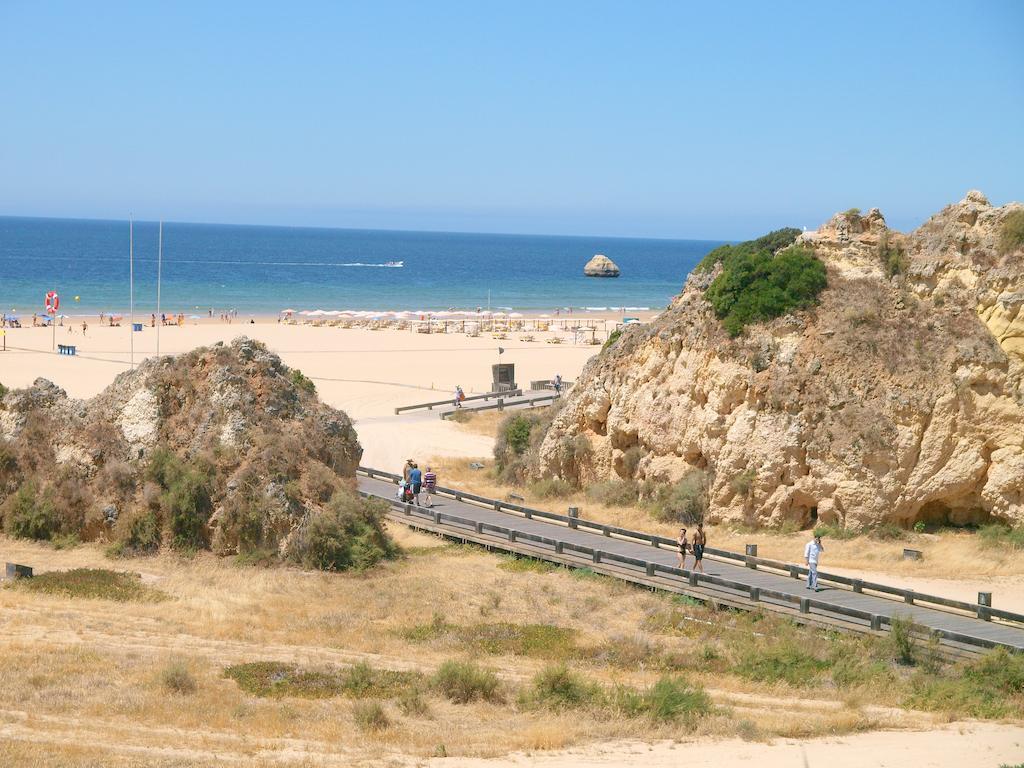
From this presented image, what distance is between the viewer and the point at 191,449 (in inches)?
1044

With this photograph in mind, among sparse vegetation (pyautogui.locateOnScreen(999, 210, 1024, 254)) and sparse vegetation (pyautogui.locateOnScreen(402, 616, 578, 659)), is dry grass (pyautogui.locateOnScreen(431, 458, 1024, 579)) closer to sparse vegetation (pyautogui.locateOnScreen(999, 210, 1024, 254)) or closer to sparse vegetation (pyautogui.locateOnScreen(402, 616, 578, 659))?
sparse vegetation (pyautogui.locateOnScreen(999, 210, 1024, 254))

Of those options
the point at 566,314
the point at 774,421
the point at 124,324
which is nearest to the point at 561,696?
the point at 774,421

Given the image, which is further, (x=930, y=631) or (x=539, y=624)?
(x=539, y=624)

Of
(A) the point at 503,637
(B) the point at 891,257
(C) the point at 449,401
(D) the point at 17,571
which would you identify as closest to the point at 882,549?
(B) the point at 891,257


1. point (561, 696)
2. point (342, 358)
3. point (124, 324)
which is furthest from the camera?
point (124, 324)

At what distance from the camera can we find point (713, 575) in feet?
79.0

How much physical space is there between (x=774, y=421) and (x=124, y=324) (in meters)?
64.7

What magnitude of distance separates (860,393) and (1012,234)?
589 centimetres

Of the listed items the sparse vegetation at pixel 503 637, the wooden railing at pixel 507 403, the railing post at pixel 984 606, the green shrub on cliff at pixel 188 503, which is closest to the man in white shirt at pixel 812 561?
the railing post at pixel 984 606

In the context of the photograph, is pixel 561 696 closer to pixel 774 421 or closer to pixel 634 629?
pixel 634 629

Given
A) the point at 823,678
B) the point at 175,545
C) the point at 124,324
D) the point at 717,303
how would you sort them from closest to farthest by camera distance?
the point at 823,678
the point at 175,545
the point at 717,303
the point at 124,324

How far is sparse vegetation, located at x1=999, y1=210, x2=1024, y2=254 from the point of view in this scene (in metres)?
30.1

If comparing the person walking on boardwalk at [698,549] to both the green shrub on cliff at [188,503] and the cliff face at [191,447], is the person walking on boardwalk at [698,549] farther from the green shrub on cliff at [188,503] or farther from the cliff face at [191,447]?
the green shrub on cliff at [188,503]

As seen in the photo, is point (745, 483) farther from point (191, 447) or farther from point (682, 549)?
point (191, 447)
